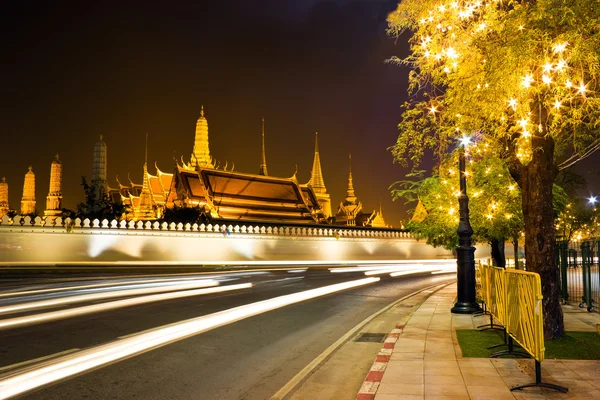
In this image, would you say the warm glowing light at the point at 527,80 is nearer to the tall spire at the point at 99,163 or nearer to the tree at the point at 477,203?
the tree at the point at 477,203

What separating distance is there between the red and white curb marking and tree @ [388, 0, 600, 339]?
8.65 ft

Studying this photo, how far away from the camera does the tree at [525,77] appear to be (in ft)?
25.0

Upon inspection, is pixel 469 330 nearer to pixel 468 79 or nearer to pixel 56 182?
pixel 468 79

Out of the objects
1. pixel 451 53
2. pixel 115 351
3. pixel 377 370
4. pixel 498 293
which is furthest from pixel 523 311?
pixel 115 351

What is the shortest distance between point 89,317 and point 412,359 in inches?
269

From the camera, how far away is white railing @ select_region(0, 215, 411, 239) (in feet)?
98.8

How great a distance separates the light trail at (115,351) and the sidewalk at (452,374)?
139 inches

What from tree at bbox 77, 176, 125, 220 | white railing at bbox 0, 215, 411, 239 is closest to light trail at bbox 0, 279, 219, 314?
white railing at bbox 0, 215, 411, 239

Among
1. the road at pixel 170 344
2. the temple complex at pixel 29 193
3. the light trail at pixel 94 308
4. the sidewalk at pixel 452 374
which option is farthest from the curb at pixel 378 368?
the temple complex at pixel 29 193

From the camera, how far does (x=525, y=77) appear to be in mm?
8055

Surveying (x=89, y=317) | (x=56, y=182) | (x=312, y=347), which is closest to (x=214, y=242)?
(x=89, y=317)

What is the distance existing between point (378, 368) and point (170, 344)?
3.43 m

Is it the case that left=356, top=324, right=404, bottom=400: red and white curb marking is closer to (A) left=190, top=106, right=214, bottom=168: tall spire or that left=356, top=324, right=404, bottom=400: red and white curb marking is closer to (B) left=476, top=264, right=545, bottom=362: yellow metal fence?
(B) left=476, top=264, right=545, bottom=362: yellow metal fence

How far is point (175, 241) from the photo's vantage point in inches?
1454
